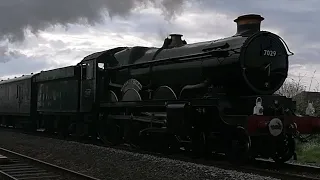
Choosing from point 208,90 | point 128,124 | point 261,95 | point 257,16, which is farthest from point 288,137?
point 128,124

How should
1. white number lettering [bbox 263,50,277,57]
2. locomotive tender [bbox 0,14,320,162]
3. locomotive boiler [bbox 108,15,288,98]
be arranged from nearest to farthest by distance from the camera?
locomotive tender [bbox 0,14,320,162] → locomotive boiler [bbox 108,15,288,98] → white number lettering [bbox 263,50,277,57]

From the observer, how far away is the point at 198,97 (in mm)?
11070

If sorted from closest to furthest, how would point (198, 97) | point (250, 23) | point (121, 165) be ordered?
point (121, 165) < point (250, 23) < point (198, 97)

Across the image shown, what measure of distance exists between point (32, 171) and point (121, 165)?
202cm

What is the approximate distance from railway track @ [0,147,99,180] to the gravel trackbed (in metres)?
0.53

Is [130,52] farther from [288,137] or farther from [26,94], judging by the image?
[26,94]

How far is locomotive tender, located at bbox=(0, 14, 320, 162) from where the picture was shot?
392 inches

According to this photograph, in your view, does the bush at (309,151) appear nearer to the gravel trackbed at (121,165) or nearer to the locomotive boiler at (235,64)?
the locomotive boiler at (235,64)

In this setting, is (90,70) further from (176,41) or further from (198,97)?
(198,97)

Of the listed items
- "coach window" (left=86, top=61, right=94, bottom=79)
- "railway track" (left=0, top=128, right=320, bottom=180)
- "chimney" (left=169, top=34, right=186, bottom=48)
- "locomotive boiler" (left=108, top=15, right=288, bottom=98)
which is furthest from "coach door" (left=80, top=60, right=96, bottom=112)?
"railway track" (left=0, top=128, right=320, bottom=180)

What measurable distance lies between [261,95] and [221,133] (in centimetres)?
132

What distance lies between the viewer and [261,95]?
10.0 metres

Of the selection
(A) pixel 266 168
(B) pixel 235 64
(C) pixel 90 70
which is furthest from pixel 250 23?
(C) pixel 90 70

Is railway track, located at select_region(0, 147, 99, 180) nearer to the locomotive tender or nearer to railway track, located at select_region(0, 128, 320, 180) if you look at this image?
the locomotive tender
